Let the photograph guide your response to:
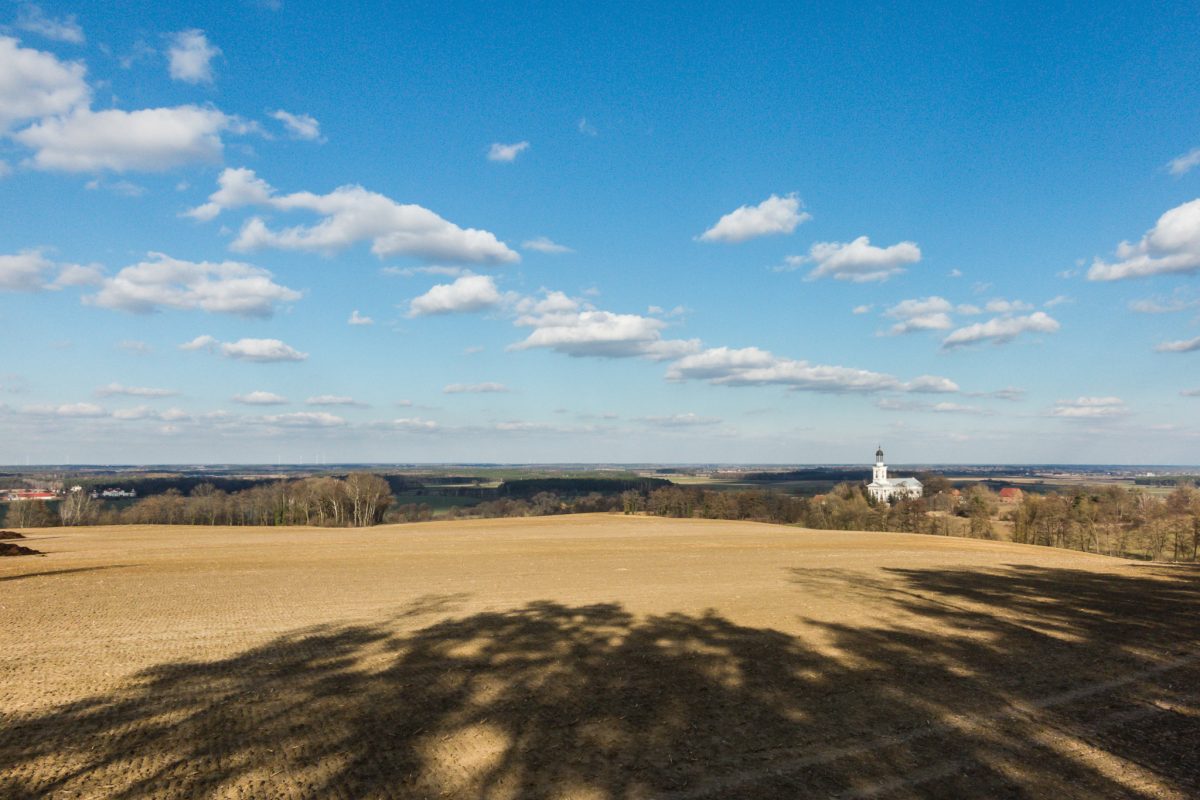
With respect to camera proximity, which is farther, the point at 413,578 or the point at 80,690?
the point at 413,578

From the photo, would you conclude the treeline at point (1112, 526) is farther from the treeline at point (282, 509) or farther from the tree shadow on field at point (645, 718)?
the treeline at point (282, 509)

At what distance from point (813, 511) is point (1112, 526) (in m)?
40.0

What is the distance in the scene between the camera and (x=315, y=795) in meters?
9.04

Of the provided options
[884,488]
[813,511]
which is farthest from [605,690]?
[884,488]

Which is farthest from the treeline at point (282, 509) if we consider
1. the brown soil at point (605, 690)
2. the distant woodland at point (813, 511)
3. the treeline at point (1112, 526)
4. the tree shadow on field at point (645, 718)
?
the treeline at point (1112, 526)

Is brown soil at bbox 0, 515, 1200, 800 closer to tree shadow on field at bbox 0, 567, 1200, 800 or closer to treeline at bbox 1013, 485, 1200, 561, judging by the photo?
tree shadow on field at bbox 0, 567, 1200, 800

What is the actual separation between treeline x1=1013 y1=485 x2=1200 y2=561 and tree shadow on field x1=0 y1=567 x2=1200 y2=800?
235 feet

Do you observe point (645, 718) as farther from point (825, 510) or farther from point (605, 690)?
point (825, 510)

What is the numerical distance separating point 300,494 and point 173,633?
103 meters

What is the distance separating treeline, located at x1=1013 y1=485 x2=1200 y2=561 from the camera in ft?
240

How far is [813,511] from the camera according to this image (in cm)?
11050

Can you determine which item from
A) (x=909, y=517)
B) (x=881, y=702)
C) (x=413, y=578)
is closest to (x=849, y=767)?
(x=881, y=702)

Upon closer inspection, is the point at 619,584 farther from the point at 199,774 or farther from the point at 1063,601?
the point at 199,774

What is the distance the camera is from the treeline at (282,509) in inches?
4279
